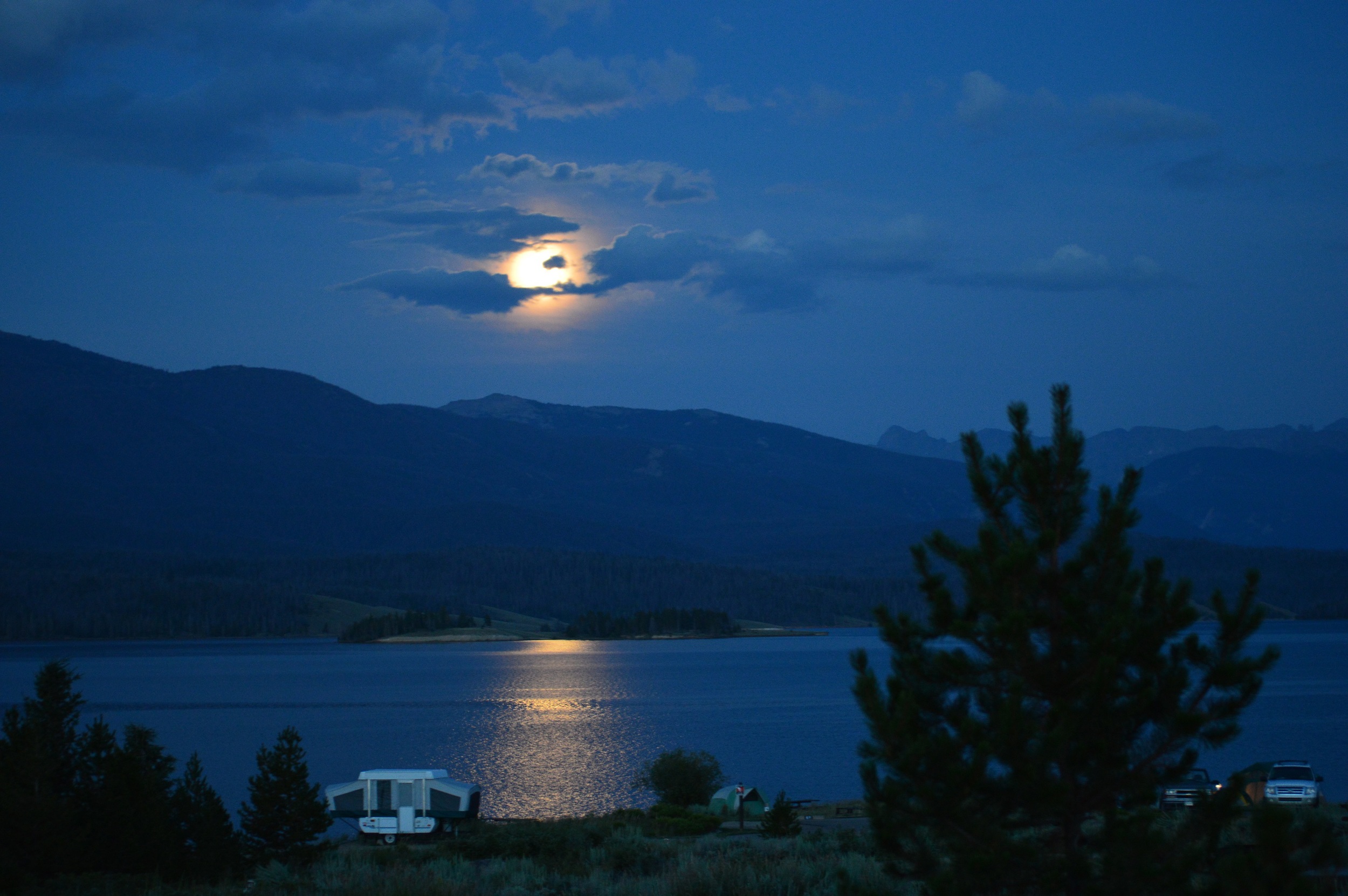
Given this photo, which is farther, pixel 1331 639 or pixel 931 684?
pixel 1331 639

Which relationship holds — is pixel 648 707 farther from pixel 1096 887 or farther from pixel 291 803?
pixel 1096 887

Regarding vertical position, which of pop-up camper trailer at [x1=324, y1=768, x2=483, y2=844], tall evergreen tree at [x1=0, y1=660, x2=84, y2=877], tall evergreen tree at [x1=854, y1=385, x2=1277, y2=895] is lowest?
pop-up camper trailer at [x1=324, y1=768, x2=483, y2=844]

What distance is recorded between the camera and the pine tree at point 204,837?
61.5ft

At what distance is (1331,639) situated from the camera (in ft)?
633

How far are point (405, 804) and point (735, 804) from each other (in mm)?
10875

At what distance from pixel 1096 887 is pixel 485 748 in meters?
61.9

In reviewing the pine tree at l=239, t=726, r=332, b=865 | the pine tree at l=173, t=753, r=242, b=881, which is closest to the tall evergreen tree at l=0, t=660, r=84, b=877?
the pine tree at l=173, t=753, r=242, b=881

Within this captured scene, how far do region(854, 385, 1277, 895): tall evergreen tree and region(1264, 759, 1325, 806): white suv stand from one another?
65.5 ft

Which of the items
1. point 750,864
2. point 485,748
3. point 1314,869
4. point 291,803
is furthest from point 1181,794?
point 485,748

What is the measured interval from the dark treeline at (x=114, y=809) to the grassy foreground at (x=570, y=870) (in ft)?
2.08

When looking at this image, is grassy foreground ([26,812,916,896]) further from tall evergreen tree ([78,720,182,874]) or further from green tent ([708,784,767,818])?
green tent ([708,784,767,818])

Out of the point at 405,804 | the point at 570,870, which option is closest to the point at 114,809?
the point at 570,870

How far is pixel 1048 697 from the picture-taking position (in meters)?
9.09

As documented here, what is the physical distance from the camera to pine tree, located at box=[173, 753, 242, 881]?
18750mm
